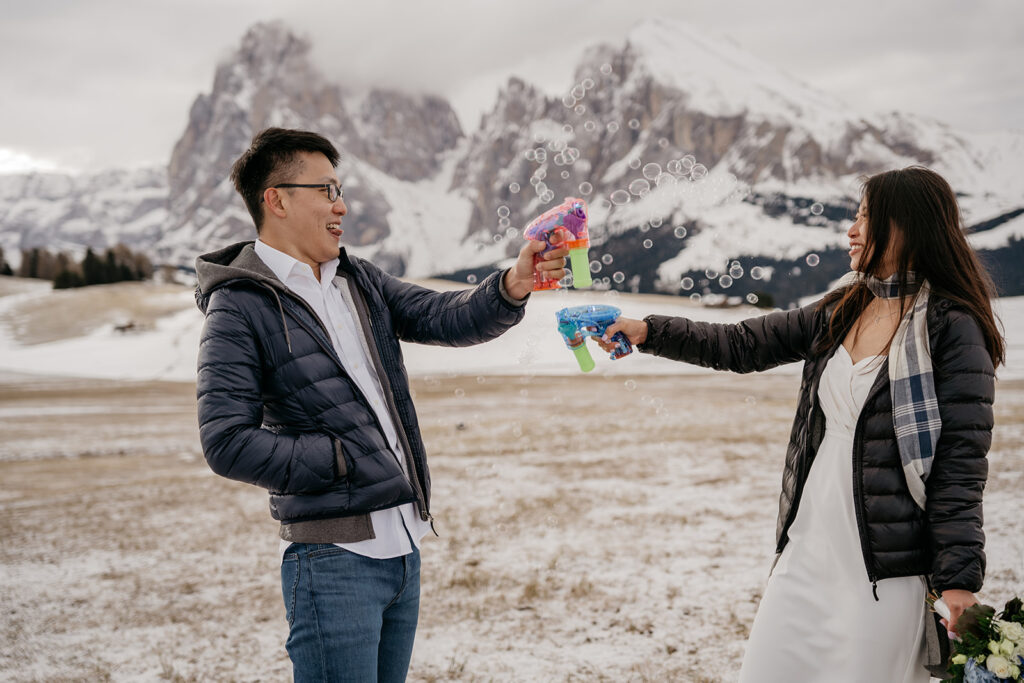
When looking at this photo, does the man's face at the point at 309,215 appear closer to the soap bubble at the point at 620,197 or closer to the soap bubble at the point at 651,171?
the soap bubble at the point at 620,197

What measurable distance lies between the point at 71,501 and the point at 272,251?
10.7m

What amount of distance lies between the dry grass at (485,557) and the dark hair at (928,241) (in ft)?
11.1

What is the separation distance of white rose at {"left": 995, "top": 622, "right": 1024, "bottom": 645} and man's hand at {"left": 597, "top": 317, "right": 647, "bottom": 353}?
176 centimetres

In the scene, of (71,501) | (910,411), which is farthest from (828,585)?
(71,501)

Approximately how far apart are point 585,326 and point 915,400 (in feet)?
4.58

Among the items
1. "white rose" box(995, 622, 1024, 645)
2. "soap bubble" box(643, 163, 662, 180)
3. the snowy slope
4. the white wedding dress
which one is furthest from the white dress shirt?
the snowy slope

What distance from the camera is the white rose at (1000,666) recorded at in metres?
2.12

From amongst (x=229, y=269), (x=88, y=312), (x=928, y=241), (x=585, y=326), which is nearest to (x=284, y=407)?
(x=229, y=269)

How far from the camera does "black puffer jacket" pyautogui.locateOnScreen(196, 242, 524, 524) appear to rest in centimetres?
219

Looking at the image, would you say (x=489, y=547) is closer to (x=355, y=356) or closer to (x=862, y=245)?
(x=355, y=356)

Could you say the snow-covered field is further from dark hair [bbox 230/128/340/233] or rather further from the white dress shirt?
dark hair [bbox 230/128/340/233]

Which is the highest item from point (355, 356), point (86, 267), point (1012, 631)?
point (86, 267)

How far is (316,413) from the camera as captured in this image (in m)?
2.38

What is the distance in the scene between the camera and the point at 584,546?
7797mm
